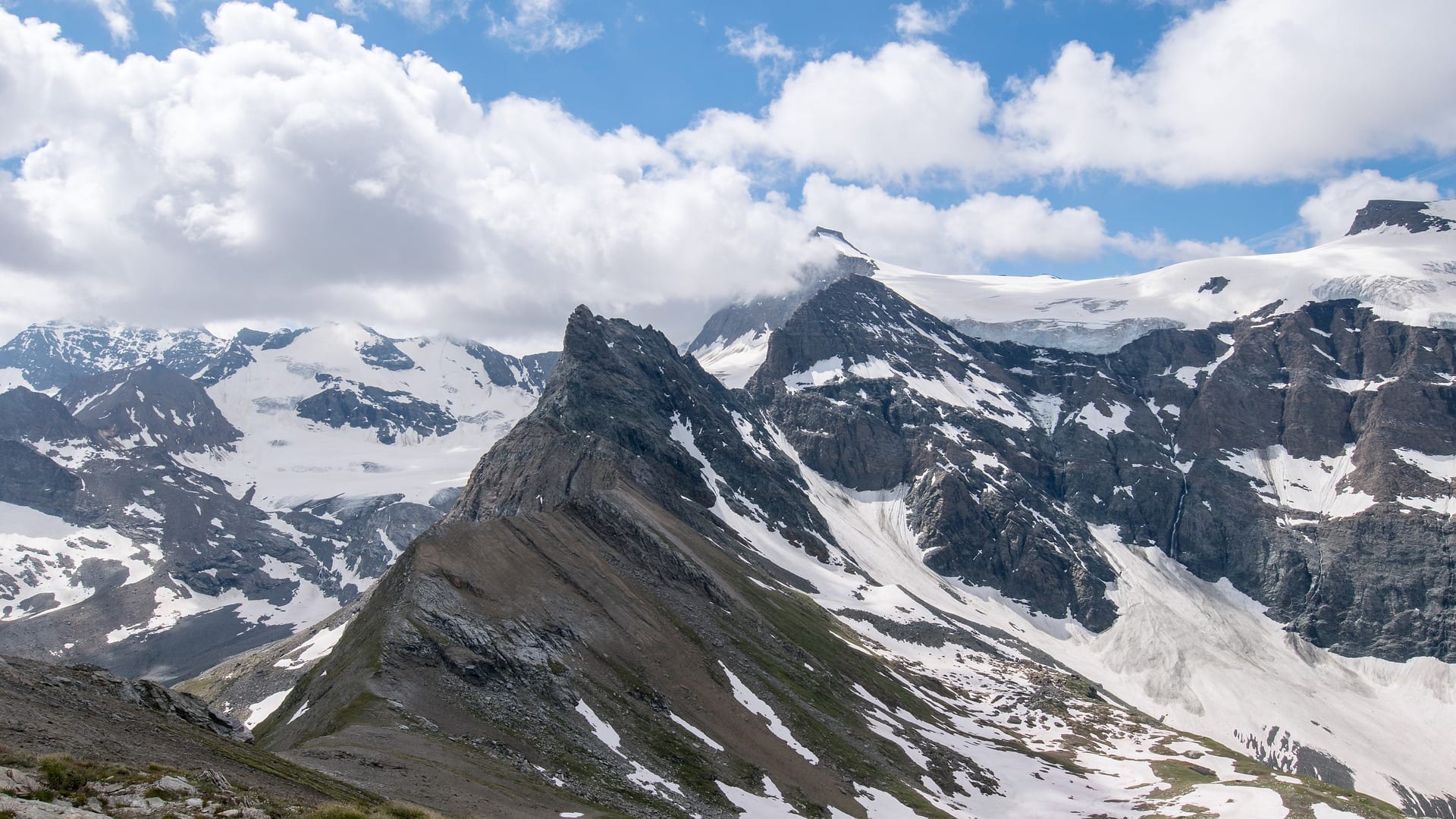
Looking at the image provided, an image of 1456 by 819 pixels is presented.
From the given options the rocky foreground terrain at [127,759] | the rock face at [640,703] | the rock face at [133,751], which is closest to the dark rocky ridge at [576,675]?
the rock face at [640,703]

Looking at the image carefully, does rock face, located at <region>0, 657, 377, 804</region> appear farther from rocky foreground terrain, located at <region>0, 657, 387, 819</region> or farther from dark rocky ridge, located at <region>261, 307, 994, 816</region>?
dark rocky ridge, located at <region>261, 307, 994, 816</region>

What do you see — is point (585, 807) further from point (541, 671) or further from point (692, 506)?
point (692, 506)

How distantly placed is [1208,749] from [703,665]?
295ft

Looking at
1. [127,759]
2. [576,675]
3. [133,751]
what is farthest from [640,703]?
[127,759]

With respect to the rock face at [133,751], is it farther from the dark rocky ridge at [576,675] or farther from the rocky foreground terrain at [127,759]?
the dark rocky ridge at [576,675]

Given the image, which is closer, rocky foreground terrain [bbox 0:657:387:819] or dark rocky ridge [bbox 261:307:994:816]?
rocky foreground terrain [bbox 0:657:387:819]

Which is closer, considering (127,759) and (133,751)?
(127,759)

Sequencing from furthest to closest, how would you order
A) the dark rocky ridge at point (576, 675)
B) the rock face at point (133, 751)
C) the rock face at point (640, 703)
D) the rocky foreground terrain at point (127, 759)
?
the rock face at point (640, 703) → the dark rocky ridge at point (576, 675) → the rock face at point (133, 751) → the rocky foreground terrain at point (127, 759)

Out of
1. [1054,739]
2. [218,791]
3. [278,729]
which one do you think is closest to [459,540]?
[278,729]

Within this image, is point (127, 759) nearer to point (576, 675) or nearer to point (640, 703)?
point (576, 675)

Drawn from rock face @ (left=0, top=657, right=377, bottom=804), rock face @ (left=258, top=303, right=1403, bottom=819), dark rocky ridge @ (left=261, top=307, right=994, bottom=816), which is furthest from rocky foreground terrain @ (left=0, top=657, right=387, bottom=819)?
dark rocky ridge @ (left=261, top=307, right=994, bottom=816)

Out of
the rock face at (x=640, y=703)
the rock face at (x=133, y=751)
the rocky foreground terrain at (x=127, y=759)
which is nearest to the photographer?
the rocky foreground terrain at (x=127, y=759)

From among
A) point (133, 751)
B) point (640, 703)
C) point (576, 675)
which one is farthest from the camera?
point (640, 703)

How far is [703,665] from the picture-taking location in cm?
9194
